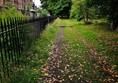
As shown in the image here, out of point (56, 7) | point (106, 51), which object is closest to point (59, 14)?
point (56, 7)

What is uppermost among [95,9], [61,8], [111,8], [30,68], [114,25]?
[61,8]

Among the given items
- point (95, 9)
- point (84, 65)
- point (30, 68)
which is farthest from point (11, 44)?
point (95, 9)

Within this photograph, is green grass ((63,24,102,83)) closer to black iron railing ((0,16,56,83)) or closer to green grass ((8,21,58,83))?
green grass ((8,21,58,83))

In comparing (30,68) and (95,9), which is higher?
(95,9)

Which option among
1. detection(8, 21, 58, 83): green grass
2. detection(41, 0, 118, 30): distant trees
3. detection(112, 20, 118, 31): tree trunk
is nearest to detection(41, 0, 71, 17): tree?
detection(41, 0, 118, 30): distant trees

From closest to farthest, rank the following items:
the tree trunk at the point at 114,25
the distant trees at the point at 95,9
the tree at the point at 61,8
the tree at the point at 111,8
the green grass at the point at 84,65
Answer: the green grass at the point at 84,65
the tree at the point at 111,8
the distant trees at the point at 95,9
the tree trunk at the point at 114,25
the tree at the point at 61,8

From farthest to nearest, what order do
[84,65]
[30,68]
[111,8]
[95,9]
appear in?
[95,9] < [111,8] < [84,65] < [30,68]

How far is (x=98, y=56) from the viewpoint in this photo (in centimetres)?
977

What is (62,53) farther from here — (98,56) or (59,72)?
(59,72)

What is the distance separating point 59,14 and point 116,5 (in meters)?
52.1

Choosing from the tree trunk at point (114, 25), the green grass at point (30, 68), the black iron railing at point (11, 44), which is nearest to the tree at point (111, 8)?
the tree trunk at point (114, 25)

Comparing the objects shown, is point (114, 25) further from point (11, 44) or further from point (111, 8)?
point (11, 44)

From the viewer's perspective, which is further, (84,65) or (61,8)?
(61,8)

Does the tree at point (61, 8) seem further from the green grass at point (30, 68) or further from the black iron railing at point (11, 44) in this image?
the black iron railing at point (11, 44)
